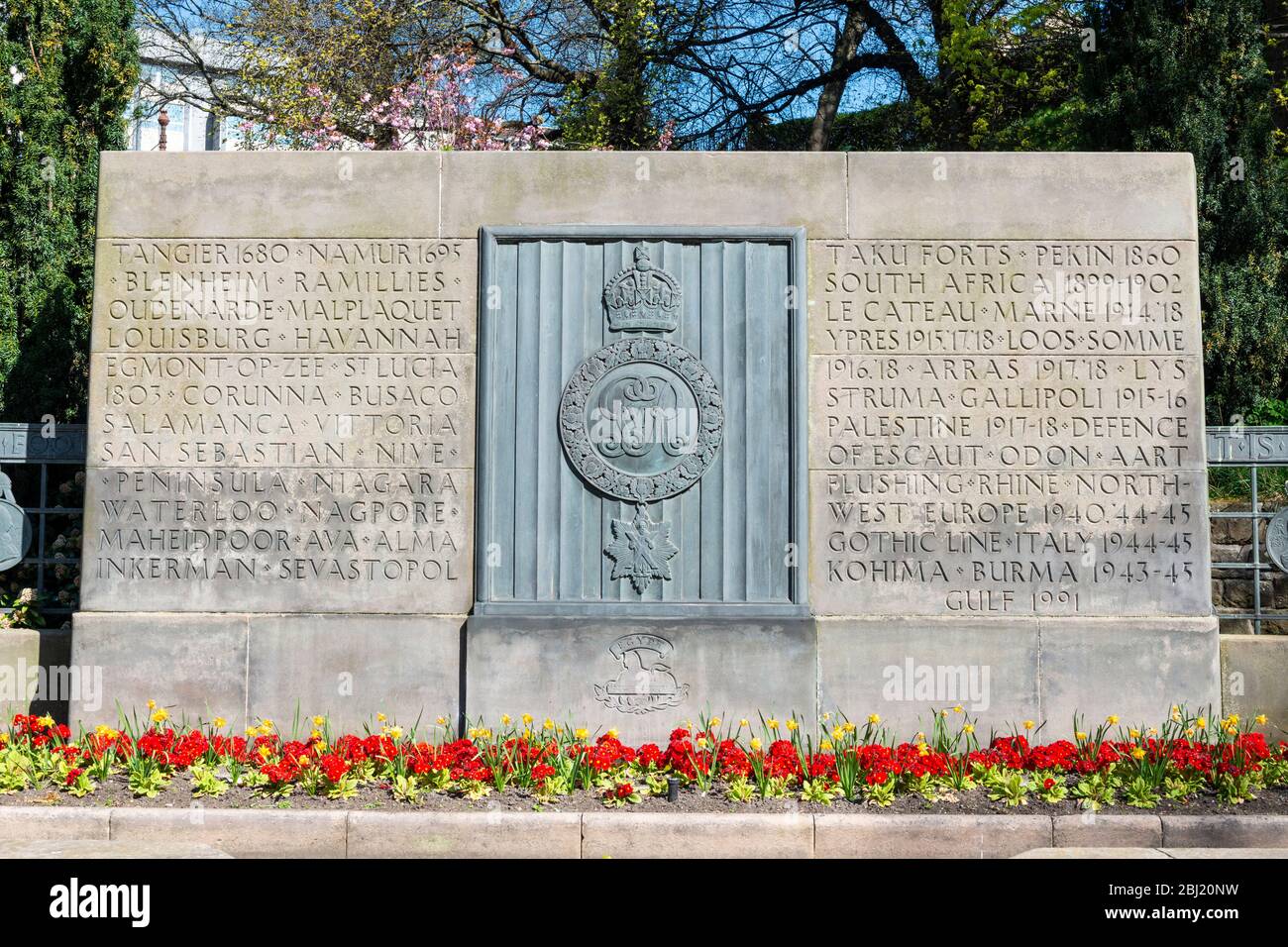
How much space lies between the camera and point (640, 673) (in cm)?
698

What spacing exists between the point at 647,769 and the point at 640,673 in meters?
0.74

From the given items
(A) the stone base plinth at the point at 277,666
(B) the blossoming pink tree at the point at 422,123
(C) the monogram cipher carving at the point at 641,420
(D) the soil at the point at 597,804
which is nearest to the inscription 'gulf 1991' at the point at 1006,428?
(C) the monogram cipher carving at the point at 641,420

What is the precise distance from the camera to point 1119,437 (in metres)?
7.16

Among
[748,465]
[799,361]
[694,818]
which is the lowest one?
[694,818]

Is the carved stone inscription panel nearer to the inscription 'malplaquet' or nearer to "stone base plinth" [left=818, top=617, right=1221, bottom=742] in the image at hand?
the inscription 'malplaquet'

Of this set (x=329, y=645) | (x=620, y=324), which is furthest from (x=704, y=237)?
(x=329, y=645)

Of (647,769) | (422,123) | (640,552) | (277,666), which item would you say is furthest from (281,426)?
(422,123)

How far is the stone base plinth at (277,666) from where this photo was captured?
7.06 metres

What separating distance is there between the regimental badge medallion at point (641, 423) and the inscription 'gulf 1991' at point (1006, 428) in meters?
0.79

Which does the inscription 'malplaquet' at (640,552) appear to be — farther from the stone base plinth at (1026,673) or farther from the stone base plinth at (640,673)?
the stone base plinth at (1026,673)

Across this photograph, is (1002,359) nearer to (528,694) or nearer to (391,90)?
(528,694)

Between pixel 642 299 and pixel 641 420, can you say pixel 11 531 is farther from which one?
pixel 642 299

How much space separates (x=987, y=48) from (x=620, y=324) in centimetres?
1240

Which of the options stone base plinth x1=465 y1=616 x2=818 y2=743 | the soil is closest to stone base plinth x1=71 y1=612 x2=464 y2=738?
stone base plinth x1=465 y1=616 x2=818 y2=743
